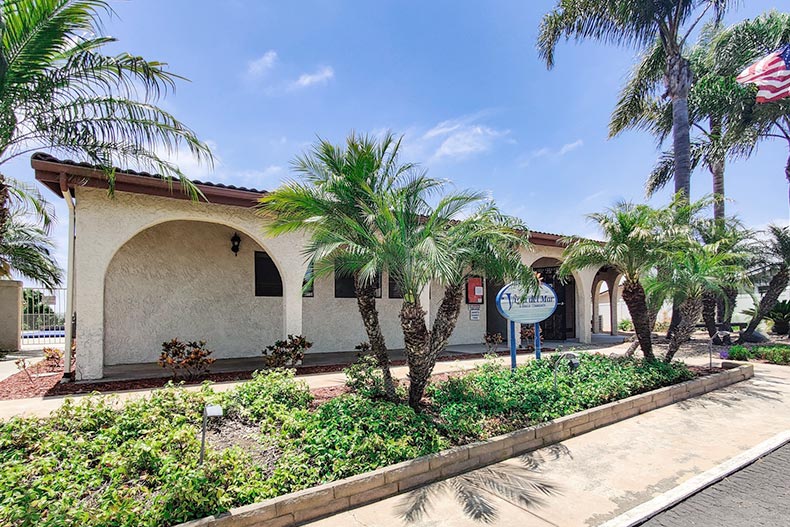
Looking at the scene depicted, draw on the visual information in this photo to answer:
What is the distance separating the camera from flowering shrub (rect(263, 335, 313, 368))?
9.00m

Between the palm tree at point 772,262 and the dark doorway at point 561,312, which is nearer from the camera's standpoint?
the palm tree at point 772,262

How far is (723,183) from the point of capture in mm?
19250

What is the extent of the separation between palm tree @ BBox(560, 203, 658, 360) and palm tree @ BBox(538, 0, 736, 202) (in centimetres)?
662

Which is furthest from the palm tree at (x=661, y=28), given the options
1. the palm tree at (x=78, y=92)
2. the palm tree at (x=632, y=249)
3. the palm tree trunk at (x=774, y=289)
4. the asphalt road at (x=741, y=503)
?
the palm tree at (x=78, y=92)

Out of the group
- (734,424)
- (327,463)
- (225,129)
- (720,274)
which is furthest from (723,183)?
(327,463)

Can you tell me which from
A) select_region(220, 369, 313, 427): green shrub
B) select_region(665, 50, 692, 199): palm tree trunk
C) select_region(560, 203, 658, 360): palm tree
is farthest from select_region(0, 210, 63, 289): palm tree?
select_region(665, 50, 692, 199): palm tree trunk

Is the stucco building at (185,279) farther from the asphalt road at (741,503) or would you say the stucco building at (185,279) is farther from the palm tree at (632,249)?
the asphalt road at (741,503)

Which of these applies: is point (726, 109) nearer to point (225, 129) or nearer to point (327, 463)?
point (225, 129)

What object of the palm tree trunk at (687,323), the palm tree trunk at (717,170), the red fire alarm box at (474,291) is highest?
the palm tree trunk at (717,170)

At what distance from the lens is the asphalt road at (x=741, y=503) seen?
11.8ft

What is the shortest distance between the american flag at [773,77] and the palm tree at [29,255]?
74.5 feet

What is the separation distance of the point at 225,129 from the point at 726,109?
56.1ft

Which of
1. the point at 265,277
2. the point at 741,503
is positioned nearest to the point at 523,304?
the point at 741,503

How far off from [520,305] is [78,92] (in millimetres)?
7666
